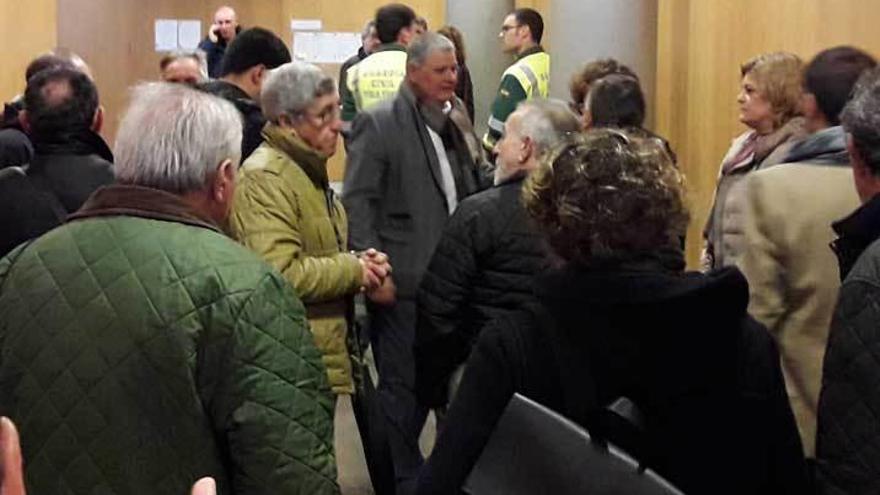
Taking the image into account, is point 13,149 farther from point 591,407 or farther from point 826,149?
point 591,407

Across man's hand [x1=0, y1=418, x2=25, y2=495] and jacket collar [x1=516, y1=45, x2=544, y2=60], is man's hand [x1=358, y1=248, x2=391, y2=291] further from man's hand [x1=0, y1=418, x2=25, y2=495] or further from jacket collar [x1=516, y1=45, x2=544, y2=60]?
jacket collar [x1=516, y1=45, x2=544, y2=60]

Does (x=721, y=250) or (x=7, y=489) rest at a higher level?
(x=7, y=489)

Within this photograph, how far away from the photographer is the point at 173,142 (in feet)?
10.0

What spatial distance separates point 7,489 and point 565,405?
1.40 metres

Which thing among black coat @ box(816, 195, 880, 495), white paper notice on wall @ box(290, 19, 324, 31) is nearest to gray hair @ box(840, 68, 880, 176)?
black coat @ box(816, 195, 880, 495)

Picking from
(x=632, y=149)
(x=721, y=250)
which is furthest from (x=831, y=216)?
(x=632, y=149)

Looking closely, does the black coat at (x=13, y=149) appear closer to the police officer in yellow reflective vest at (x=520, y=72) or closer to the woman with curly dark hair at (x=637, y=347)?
the police officer in yellow reflective vest at (x=520, y=72)

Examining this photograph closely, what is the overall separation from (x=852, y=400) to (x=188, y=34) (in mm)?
12679

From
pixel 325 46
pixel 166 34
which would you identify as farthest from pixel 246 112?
pixel 166 34

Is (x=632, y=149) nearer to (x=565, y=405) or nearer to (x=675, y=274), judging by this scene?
(x=675, y=274)

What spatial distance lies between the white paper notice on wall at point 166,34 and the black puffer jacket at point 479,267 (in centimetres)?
1042

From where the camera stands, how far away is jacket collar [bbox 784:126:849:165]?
14.0 ft

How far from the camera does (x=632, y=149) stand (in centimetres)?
272

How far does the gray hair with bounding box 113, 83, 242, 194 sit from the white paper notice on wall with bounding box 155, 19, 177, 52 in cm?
1205
